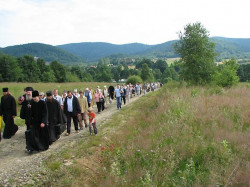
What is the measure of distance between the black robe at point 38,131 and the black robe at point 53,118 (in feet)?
1.91

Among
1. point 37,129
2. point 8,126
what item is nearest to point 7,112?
point 8,126

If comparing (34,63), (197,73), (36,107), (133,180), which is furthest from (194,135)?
(34,63)

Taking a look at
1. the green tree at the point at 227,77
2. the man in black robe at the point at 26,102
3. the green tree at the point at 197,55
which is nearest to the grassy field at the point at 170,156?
the man in black robe at the point at 26,102

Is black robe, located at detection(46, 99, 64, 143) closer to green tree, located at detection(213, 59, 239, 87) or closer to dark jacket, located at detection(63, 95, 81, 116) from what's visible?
dark jacket, located at detection(63, 95, 81, 116)

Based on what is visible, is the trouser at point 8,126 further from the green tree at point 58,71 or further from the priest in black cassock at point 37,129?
the green tree at point 58,71

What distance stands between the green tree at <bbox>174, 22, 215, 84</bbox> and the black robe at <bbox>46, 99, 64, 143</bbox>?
812 inches

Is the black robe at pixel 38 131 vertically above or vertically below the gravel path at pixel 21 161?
above

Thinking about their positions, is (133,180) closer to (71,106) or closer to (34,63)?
(71,106)

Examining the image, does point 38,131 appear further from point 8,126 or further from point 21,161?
Answer: point 8,126

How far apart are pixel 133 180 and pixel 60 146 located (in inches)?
169

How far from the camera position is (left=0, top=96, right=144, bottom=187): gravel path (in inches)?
216

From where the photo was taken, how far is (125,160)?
5625 mm

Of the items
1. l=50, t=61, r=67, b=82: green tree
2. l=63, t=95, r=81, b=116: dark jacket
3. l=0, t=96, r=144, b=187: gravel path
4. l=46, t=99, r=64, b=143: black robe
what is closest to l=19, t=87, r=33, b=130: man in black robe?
l=46, t=99, r=64, b=143: black robe

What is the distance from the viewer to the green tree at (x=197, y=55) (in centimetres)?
2584
